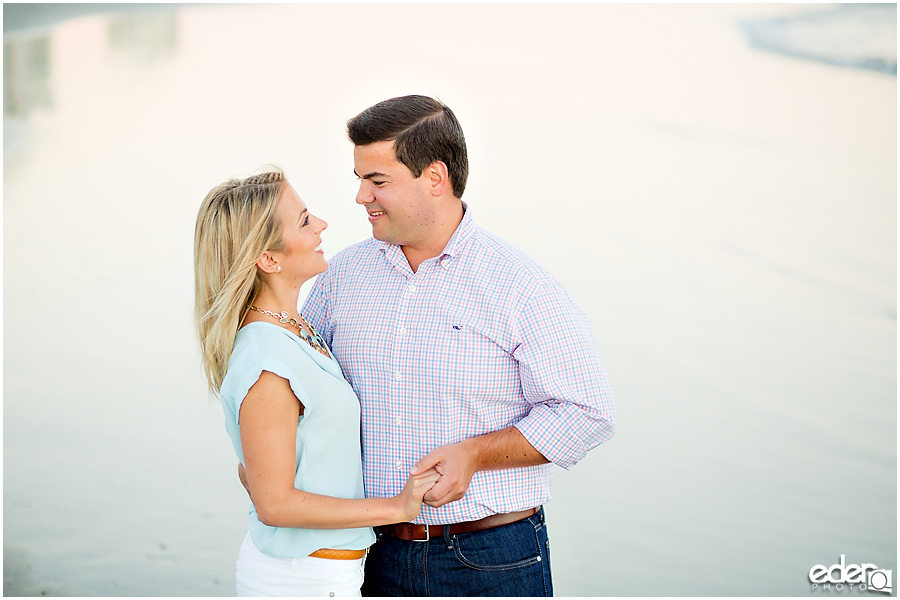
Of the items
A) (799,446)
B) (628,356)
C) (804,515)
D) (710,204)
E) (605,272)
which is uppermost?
(710,204)

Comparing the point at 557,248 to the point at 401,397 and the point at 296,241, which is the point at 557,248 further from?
the point at 296,241

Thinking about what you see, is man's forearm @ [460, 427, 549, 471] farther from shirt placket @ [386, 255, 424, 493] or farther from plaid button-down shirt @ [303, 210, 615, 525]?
shirt placket @ [386, 255, 424, 493]

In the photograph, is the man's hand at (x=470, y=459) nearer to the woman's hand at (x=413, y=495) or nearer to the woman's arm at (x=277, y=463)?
the woman's hand at (x=413, y=495)

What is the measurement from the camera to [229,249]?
189cm

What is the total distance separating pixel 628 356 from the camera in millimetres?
5621

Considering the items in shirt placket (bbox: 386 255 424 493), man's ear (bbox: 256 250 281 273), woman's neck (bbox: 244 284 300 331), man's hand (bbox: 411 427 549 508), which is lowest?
man's hand (bbox: 411 427 549 508)

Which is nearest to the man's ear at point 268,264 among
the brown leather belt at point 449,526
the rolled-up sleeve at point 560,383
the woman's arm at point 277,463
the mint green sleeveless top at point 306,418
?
the mint green sleeveless top at point 306,418

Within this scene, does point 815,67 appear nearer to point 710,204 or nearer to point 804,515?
point 710,204

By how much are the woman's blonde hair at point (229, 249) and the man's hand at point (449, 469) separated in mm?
468

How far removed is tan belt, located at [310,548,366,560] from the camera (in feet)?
6.22

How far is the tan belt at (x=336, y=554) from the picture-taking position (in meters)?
1.90

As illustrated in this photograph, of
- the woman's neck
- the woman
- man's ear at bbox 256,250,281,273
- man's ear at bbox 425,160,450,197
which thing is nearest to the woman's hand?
the woman

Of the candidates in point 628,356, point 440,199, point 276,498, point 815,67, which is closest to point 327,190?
point 628,356

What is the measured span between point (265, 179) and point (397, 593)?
0.97 m
